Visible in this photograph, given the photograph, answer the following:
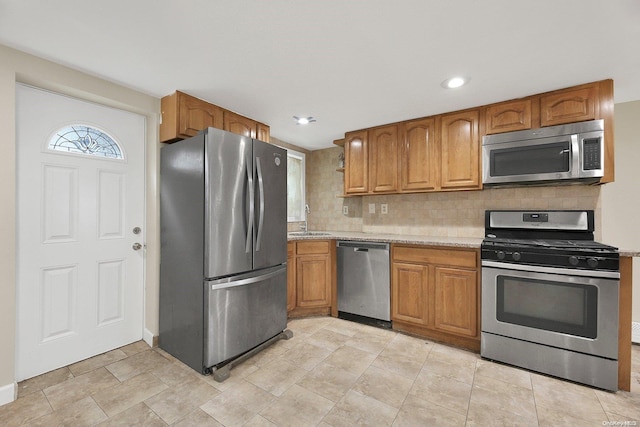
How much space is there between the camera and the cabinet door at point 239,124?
2.73 m

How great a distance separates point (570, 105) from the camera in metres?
2.22

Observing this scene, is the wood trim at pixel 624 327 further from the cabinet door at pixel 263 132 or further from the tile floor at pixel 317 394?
the cabinet door at pixel 263 132

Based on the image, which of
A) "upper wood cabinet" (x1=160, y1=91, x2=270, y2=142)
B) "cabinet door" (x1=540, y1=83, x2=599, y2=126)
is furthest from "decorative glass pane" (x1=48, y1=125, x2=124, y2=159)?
"cabinet door" (x1=540, y1=83, x2=599, y2=126)

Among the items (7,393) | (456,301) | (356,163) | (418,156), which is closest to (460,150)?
(418,156)

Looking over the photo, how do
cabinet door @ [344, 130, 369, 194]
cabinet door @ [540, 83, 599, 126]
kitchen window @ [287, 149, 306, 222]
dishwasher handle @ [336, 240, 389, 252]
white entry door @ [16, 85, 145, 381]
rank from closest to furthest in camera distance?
white entry door @ [16, 85, 145, 381] → cabinet door @ [540, 83, 599, 126] → dishwasher handle @ [336, 240, 389, 252] → cabinet door @ [344, 130, 369, 194] → kitchen window @ [287, 149, 306, 222]

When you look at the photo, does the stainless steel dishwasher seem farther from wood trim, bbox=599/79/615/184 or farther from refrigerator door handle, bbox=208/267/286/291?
wood trim, bbox=599/79/615/184

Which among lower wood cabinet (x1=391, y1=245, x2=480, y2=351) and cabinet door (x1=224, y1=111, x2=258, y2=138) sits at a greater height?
cabinet door (x1=224, y1=111, x2=258, y2=138)

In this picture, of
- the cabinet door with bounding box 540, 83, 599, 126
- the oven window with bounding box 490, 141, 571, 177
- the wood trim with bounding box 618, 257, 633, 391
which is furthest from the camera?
the oven window with bounding box 490, 141, 571, 177

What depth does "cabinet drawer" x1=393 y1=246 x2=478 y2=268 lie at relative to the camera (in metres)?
2.34

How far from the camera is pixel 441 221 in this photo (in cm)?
308

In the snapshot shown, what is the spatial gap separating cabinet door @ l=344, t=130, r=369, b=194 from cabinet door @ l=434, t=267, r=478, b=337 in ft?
4.36

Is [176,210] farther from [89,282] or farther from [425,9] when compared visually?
[425,9]

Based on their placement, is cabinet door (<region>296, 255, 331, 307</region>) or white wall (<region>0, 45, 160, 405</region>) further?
cabinet door (<region>296, 255, 331, 307</region>)

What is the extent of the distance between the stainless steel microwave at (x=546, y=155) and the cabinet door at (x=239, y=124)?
91.4 inches
